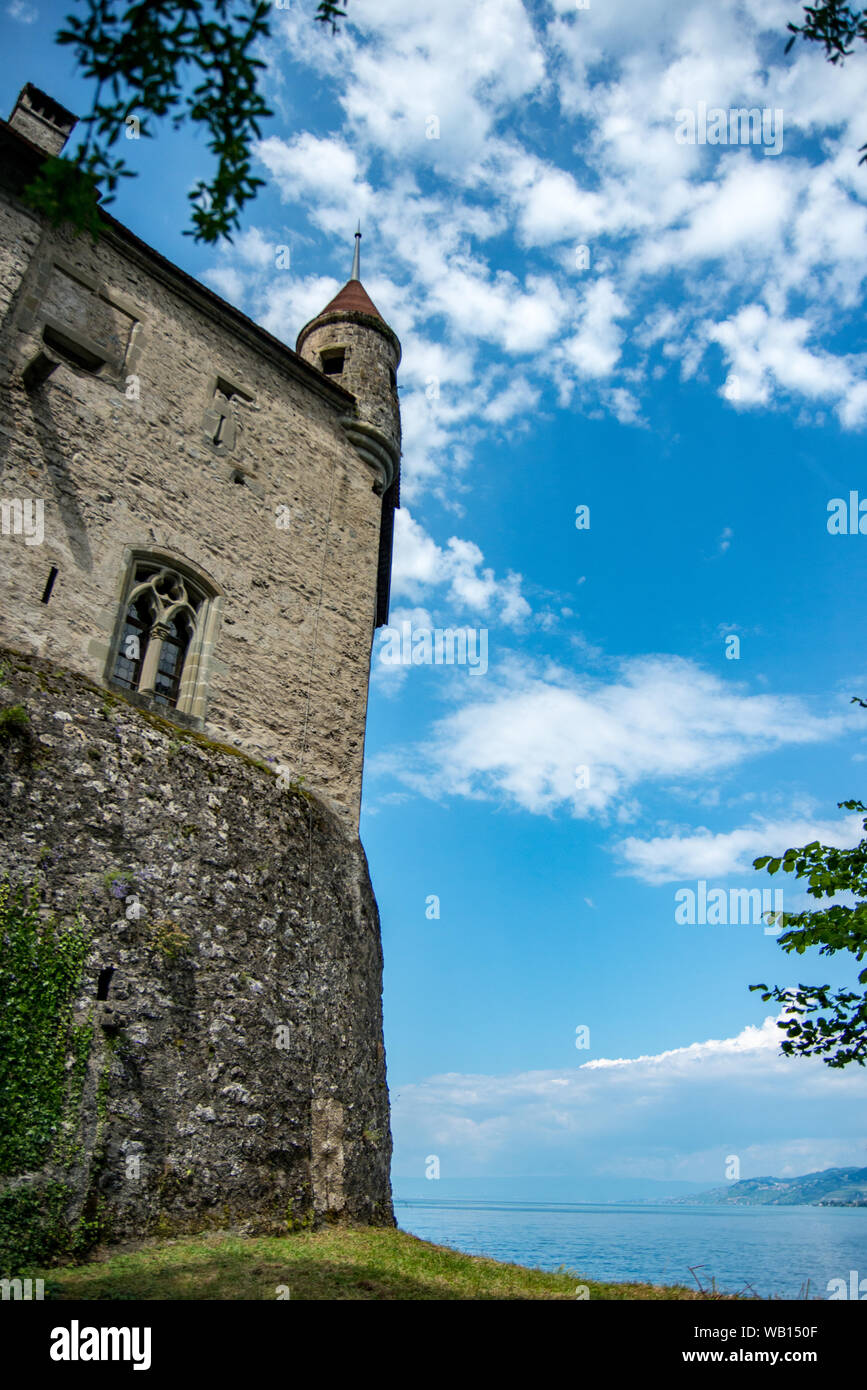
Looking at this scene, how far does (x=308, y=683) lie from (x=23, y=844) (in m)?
5.96

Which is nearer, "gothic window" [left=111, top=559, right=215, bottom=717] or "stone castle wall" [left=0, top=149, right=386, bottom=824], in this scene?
"stone castle wall" [left=0, top=149, right=386, bottom=824]

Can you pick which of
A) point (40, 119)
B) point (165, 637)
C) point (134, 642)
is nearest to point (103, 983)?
point (134, 642)

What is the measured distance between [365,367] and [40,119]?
703 centimetres

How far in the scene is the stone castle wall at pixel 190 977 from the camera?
332 inches

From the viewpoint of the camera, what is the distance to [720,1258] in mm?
31875

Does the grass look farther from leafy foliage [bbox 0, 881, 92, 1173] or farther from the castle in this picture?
leafy foliage [bbox 0, 881, 92, 1173]

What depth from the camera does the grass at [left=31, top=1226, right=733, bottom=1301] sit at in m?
6.62

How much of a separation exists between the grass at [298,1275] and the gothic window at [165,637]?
6.65 meters

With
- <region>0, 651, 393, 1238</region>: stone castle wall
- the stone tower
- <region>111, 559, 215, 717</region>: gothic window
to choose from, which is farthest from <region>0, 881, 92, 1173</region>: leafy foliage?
the stone tower

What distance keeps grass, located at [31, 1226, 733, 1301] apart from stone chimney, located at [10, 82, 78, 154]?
633 inches

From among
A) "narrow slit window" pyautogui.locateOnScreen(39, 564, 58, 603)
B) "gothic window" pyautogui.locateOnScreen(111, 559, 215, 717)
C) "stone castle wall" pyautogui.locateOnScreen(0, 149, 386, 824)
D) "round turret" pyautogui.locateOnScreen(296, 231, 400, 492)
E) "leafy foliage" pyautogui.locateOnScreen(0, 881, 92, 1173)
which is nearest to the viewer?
"leafy foliage" pyautogui.locateOnScreen(0, 881, 92, 1173)

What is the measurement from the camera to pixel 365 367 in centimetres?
1777

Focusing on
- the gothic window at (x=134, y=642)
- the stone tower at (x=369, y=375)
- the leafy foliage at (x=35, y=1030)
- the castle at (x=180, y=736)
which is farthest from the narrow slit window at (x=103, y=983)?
the stone tower at (x=369, y=375)
